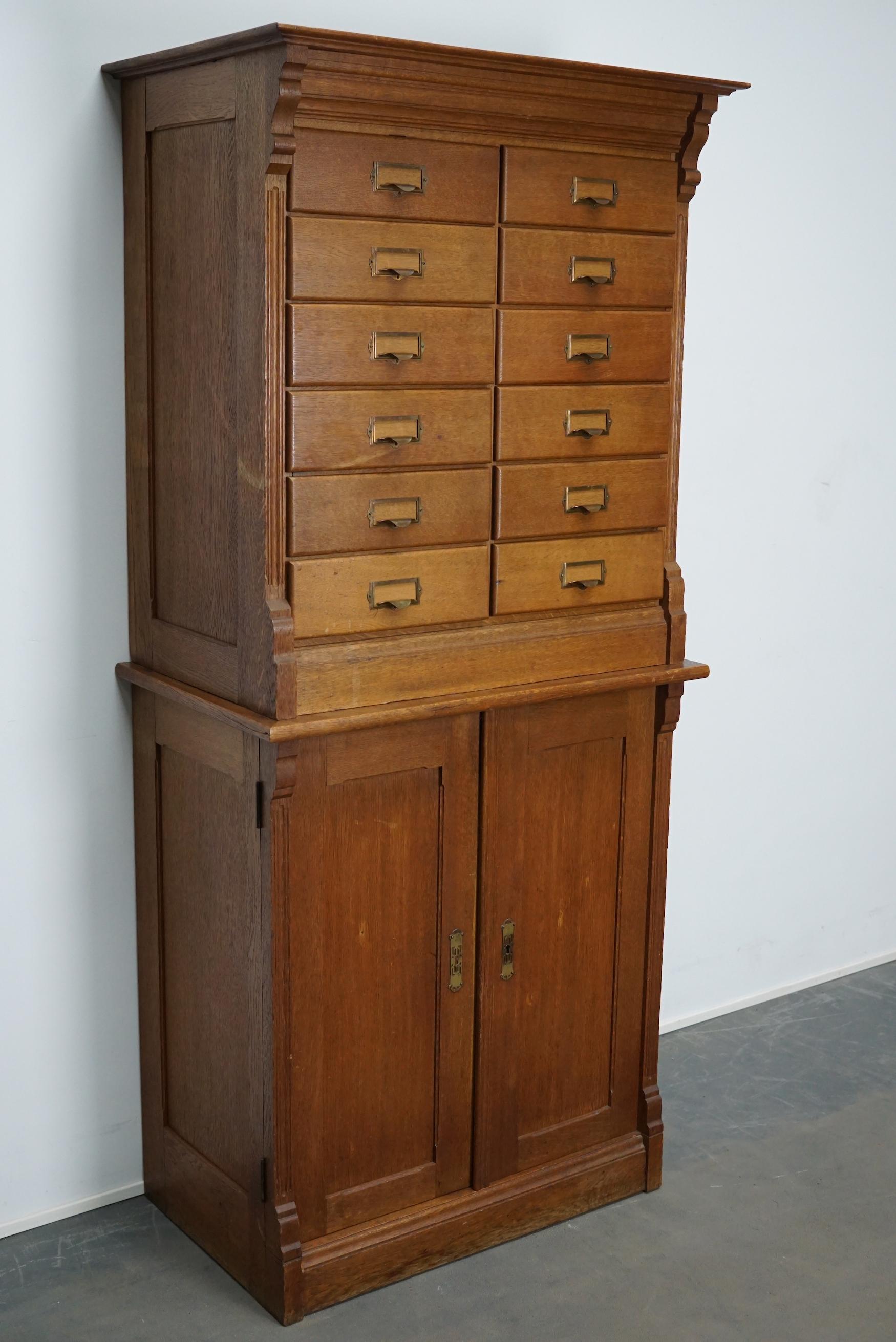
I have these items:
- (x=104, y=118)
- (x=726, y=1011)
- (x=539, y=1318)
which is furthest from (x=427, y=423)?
(x=726, y=1011)

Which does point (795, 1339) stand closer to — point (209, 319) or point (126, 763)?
point (126, 763)

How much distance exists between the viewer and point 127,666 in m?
2.93

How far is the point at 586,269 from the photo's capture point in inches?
110

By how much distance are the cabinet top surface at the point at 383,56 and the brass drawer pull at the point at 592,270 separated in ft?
1.01

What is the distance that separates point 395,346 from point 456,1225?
1.69 metres

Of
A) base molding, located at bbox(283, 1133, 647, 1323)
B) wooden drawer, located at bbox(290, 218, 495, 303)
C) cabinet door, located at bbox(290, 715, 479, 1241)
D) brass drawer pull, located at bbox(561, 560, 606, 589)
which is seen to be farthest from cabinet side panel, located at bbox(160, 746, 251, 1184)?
wooden drawer, located at bbox(290, 218, 495, 303)

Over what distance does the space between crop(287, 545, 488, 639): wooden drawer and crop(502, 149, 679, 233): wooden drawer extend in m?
0.61

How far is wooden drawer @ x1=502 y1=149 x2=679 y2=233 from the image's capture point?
2684 mm

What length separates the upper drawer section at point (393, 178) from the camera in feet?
8.02

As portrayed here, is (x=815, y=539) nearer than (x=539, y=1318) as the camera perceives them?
No

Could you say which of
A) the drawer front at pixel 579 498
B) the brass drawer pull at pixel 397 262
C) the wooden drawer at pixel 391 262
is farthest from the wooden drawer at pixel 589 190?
the drawer front at pixel 579 498

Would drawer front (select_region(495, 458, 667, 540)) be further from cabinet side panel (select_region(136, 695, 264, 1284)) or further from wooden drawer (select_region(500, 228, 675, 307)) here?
cabinet side panel (select_region(136, 695, 264, 1284))

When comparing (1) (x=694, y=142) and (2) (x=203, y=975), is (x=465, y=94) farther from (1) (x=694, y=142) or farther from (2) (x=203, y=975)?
(2) (x=203, y=975)

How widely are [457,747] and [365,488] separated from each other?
0.53 metres
